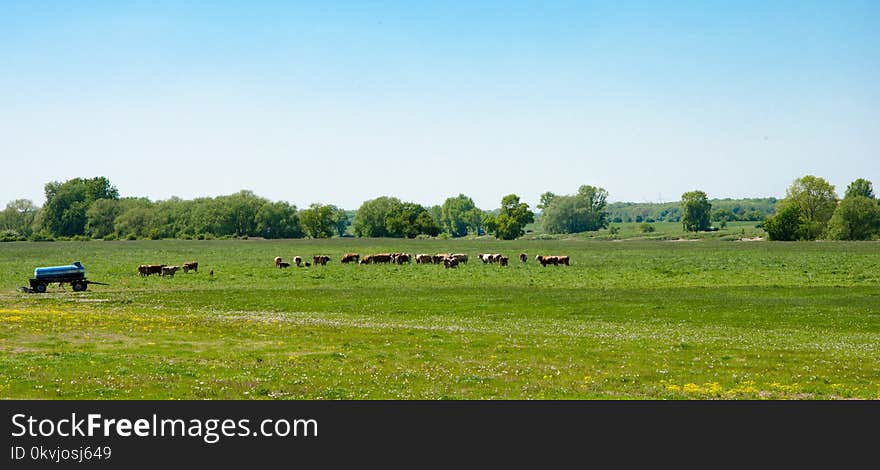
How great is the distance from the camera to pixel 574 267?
79.9m

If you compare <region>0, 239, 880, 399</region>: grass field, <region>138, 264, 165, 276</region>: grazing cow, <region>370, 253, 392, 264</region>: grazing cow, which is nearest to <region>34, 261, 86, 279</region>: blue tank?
<region>0, 239, 880, 399</region>: grass field

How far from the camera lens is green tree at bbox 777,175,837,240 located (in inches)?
6855

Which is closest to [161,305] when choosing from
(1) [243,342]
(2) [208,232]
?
(1) [243,342]

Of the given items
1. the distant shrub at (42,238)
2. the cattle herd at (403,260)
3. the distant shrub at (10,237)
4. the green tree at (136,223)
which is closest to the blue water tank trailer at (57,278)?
the cattle herd at (403,260)

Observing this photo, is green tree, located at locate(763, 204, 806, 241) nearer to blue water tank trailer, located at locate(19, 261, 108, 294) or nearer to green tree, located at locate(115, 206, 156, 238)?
green tree, located at locate(115, 206, 156, 238)

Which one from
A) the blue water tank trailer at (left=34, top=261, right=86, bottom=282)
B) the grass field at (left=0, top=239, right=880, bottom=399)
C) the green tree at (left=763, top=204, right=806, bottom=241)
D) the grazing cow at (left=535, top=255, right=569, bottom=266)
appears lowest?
the grass field at (left=0, top=239, right=880, bottom=399)

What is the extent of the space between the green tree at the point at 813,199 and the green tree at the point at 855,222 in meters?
12.3

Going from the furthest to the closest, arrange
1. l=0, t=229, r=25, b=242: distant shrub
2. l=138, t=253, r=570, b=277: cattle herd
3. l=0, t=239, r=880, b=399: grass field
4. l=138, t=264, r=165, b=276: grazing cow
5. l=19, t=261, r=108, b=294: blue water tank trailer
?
l=0, t=229, r=25, b=242: distant shrub
l=138, t=253, r=570, b=277: cattle herd
l=138, t=264, r=165, b=276: grazing cow
l=19, t=261, r=108, b=294: blue water tank trailer
l=0, t=239, r=880, b=399: grass field

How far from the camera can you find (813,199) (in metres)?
176

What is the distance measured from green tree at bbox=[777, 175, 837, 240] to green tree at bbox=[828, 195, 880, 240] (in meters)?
12.3

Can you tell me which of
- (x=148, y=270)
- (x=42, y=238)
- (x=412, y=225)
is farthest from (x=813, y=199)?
(x=42, y=238)

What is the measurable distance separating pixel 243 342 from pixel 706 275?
48.7 m

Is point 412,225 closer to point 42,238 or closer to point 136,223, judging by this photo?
point 136,223
